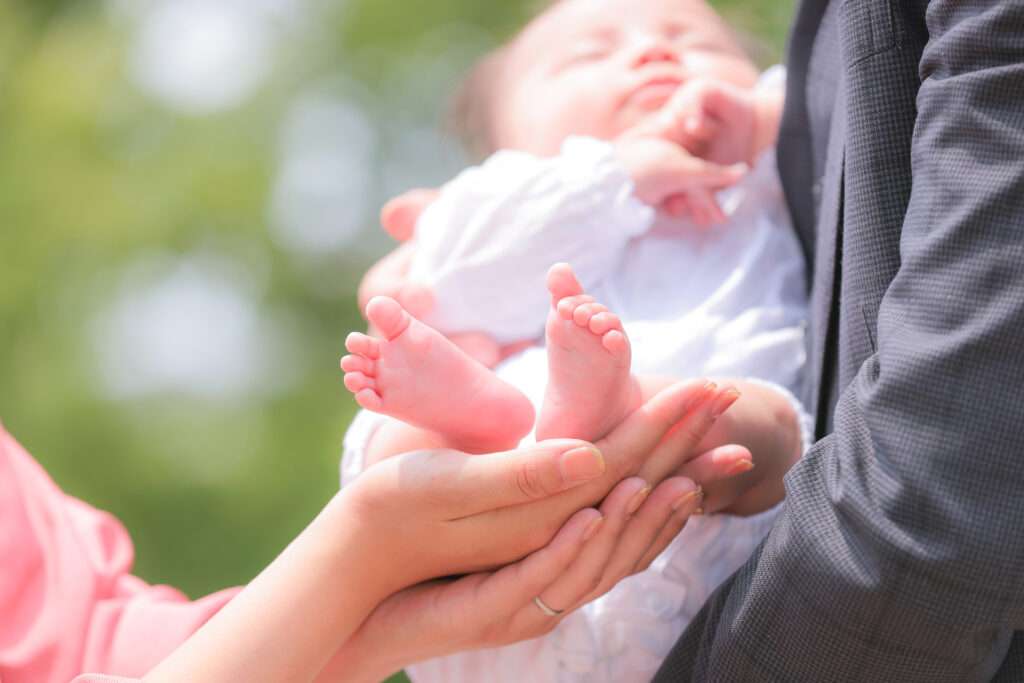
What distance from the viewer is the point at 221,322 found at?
12.0 feet

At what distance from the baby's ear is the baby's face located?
21cm

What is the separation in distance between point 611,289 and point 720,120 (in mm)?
271

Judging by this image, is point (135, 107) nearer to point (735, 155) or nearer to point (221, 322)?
point (221, 322)

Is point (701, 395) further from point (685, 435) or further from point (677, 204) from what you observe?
point (677, 204)

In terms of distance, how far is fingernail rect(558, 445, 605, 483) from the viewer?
0.64 meters

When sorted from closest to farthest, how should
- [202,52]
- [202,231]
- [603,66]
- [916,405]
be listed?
[916,405] < [603,66] < [202,231] < [202,52]

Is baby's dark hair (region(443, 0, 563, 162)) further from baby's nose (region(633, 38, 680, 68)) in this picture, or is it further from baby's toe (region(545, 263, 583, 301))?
baby's toe (region(545, 263, 583, 301))

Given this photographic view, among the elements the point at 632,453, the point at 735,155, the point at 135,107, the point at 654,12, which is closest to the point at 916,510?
the point at 632,453

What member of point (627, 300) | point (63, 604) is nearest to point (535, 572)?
point (627, 300)

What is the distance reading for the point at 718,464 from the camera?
0.73m

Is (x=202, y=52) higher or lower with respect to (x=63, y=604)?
higher

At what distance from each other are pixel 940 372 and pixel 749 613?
8.4 inches

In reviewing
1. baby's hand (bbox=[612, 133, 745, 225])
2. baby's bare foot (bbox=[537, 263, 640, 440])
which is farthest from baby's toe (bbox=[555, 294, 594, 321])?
baby's hand (bbox=[612, 133, 745, 225])

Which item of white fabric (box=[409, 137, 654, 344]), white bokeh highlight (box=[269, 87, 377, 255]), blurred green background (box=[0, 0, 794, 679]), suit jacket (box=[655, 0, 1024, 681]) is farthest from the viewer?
white bokeh highlight (box=[269, 87, 377, 255])
